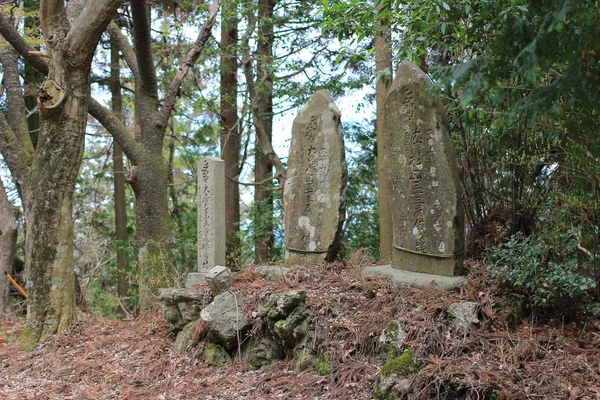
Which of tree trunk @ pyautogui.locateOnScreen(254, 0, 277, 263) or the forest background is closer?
the forest background

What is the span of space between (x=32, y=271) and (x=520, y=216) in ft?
19.2

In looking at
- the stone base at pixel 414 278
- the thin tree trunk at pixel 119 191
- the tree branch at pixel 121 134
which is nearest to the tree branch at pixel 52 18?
the tree branch at pixel 121 134

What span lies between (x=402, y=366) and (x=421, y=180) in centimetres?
219

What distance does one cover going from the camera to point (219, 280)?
6.34 metres

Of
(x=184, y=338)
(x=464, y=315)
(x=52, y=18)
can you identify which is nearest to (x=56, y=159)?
(x=52, y=18)

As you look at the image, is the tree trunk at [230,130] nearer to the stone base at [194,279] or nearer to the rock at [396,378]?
the stone base at [194,279]

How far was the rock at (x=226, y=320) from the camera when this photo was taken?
5.74m

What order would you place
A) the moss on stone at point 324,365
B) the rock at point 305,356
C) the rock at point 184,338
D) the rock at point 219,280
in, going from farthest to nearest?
the rock at point 219,280
the rock at point 184,338
the rock at point 305,356
the moss on stone at point 324,365

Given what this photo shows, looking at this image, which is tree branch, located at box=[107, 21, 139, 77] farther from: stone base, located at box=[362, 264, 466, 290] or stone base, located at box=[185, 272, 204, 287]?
stone base, located at box=[362, 264, 466, 290]

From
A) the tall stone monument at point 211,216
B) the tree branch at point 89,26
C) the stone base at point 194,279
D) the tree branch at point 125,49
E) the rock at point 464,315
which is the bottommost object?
the rock at point 464,315

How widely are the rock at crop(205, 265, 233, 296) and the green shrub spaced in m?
2.88

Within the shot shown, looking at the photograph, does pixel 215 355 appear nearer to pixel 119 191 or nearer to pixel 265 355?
pixel 265 355

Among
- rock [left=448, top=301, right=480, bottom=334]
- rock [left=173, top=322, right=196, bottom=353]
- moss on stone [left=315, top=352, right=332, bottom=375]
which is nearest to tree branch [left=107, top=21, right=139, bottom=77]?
rock [left=173, top=322, right=196, bottom=353]

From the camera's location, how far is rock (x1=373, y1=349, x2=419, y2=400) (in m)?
4.18
